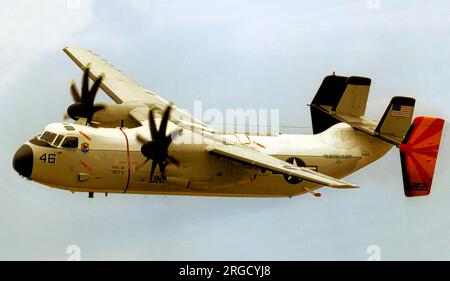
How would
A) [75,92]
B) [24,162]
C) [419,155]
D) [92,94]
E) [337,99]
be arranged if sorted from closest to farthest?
[24,162] < [419,155] < [92,94] < [75,92] < [337,99]

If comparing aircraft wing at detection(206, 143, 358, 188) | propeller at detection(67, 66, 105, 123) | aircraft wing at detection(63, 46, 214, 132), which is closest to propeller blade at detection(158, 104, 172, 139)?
aircraft wing at detection(206, 143, 358, 188)

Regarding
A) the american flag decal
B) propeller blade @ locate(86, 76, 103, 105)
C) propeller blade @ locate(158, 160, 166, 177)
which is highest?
propeller blade @ locate(86, 76, 103, 105)

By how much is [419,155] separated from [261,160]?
9.39 metres

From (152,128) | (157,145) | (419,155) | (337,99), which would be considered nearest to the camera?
(157,145)

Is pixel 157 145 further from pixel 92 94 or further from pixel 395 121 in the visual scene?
pixel 395 121

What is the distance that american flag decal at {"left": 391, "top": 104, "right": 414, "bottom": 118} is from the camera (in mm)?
54406

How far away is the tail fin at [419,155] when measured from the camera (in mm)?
53375

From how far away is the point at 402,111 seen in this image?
54594 millimetres

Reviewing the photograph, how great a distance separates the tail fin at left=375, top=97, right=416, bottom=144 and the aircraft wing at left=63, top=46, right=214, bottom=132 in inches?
342

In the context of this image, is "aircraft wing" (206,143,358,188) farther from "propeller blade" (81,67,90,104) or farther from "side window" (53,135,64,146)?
"propeller blade" (81,67,90,104)

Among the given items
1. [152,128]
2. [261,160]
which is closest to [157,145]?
[152,128]

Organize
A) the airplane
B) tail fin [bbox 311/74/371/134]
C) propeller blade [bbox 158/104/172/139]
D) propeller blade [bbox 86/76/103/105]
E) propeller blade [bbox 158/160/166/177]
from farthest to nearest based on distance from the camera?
tail fin [bbox 311/74/371/134], propeller blade [bbox 86/76/103/105], the airplane, propeller blade [bbox 158/160/166/177], propeller blade [bbox 158/104/172/139]

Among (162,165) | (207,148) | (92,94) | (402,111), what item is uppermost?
(92,94)

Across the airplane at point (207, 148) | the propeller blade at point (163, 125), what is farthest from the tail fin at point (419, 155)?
the propeller blade at point (163, 125)
